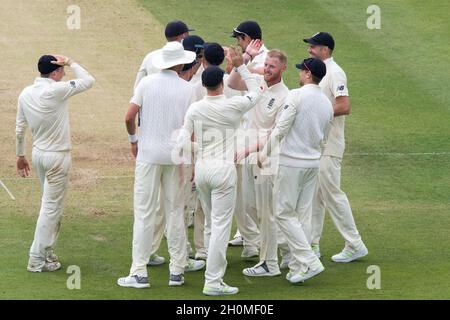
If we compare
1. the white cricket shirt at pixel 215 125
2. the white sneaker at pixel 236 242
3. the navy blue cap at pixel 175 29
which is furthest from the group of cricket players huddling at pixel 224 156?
the white sneaker at pixel 236 242

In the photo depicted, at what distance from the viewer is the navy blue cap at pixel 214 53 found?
11.8m

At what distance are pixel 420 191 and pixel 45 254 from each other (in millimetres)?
5313

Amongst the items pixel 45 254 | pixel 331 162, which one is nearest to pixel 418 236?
pixel 331 162

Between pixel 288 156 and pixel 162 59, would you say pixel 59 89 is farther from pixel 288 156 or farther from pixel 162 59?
pixel 288 156

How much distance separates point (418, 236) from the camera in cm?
1345

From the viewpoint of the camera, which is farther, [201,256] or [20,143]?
[201,256]

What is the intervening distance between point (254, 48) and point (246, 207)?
5.78ft

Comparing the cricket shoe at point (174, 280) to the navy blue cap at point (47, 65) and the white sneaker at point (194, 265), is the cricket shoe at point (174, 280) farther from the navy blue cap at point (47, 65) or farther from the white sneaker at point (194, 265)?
the navy blue cap at point (47, 65)

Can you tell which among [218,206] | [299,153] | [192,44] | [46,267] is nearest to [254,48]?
[192,44]

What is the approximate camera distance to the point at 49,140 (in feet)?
40.4

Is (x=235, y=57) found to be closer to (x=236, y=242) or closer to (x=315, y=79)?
(x=315, y=79)
